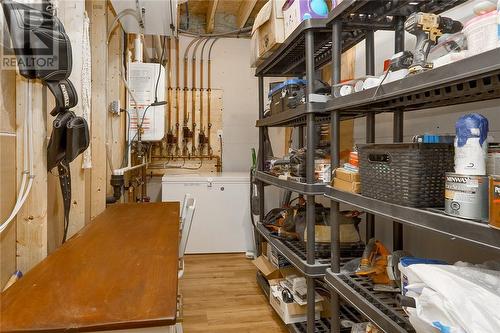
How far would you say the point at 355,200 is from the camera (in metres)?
1.37

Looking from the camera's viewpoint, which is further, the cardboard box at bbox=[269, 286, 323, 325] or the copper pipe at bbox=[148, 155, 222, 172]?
the copper pipe at bbox=[148, 155, 222, 172]

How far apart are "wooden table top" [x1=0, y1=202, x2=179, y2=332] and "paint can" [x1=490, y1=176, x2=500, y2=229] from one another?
768 mm

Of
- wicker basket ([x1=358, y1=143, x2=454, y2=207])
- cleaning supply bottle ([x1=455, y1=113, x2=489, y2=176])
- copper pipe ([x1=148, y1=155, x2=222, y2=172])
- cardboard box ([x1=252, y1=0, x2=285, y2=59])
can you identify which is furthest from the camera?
copper pipe ([x1=148, y1=155, x2=222, y2=172])

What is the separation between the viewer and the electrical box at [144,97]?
3.29m

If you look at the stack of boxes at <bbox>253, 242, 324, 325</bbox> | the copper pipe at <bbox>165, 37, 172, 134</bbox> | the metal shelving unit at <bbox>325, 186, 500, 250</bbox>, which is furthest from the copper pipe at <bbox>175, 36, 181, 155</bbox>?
the metal shelving unit at <bbox>325, 186, 500, 250</bbox>

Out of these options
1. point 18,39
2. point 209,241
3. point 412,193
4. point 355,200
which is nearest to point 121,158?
point 209,241

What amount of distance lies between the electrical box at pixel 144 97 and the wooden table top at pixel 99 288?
189 cm

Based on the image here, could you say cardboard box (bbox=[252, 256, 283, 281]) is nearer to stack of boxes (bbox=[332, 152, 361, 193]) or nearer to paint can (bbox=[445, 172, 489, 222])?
stack of boxes (bbox=[332, 152, 361, 193])

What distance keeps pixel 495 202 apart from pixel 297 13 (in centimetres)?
148

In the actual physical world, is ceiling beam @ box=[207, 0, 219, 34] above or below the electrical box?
above

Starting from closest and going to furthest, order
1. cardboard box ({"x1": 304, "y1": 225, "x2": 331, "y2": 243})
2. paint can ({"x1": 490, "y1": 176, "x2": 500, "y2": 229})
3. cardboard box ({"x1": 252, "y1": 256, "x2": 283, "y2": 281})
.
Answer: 1. paint can ({"x1": 490, "y1": 176, "x2": 500, "y2": 229})
2. cardboard box ({"x1": 304, "y1": 225, "x2": 331, "y2": 243})
3. cardboard box ({"x1": 252, "y1": 256, "x2": 283, "y2": 281})

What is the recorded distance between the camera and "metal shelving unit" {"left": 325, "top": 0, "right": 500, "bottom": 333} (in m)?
0.83

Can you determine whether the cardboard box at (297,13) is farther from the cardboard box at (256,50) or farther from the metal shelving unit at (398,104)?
the cardboard box at (256,50)

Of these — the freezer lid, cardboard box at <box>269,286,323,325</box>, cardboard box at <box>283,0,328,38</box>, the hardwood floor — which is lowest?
the hardwood floor
